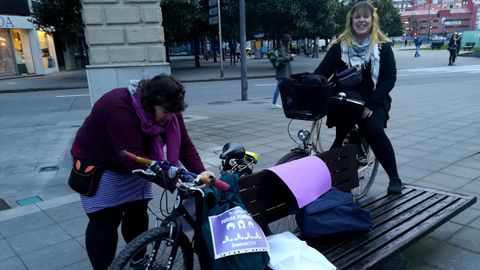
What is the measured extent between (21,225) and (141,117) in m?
2.53

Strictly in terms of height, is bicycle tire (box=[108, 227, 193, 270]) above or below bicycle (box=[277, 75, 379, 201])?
below

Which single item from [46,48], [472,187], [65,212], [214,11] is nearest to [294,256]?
[65,212]

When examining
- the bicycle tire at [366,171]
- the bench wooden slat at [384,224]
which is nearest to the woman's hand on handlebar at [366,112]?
the bicycle tire at [366,171]

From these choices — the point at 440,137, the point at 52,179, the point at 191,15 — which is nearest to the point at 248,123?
the point at 440,137

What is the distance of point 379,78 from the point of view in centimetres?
345

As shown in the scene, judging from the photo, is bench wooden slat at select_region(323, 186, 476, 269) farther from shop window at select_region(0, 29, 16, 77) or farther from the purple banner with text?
shop window at select_region(0, 29, 16, 77)

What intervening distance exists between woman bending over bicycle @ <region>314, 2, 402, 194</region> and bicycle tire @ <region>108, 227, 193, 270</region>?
1923 millimetres

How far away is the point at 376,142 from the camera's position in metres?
3.44

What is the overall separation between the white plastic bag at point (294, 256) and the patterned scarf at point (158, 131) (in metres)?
0.77

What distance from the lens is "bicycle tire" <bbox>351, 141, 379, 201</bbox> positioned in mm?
4031

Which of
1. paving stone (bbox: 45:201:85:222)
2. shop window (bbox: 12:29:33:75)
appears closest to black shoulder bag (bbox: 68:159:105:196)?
paving stone (bbox: 45:201:85:222)

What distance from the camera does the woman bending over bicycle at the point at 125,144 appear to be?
6.83 ft

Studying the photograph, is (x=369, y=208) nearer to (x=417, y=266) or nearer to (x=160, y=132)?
(x=417, y=266)

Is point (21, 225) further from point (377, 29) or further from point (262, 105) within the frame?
point (262, 105)
